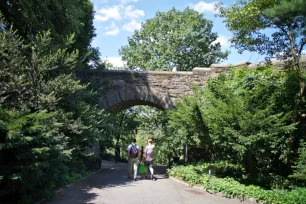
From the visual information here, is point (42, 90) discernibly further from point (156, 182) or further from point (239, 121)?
point (239, 121)

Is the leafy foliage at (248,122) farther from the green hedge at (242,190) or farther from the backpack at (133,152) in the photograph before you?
the backpack at (133,152)

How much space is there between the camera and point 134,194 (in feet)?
23.3

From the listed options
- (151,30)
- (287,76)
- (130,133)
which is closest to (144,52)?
(151,30)

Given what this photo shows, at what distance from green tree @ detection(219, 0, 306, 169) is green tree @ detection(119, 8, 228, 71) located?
1803 cm

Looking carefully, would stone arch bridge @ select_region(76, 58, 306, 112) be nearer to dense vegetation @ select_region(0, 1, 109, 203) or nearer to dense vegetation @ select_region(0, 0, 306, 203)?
dense vegetation @ select_region(0, 0, 306, 203)

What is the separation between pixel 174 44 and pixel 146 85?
15512 mm

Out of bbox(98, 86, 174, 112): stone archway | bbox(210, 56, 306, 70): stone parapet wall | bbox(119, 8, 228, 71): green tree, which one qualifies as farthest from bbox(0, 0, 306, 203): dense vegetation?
bbox(119, 8, 228, 71): green tree

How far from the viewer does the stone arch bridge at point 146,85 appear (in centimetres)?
1255

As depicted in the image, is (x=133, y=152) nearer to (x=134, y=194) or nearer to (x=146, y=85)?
(x=134, y=194)

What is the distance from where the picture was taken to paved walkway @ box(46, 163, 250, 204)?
21.0 ft

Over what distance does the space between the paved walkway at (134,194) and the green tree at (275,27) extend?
3120mm

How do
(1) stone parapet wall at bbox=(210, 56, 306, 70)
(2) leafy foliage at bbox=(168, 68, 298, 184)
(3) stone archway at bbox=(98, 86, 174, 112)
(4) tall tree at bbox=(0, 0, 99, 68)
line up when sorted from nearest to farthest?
(2) leafy foliage at bbox=(168, 68, 298, 184), (4) tall tree at bbox=(0, 0, 99, 68), (1) stone parapet wall at bbox=(210, 56, 306, 70), (3) stone archway at bbox=(98, 86, 174, 112)

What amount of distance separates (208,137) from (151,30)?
21.5 metres

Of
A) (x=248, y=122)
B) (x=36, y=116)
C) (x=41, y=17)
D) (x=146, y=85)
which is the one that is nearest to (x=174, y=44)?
(x=146, y=85)
